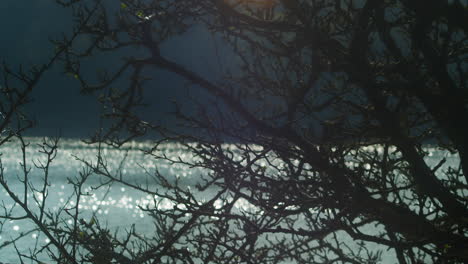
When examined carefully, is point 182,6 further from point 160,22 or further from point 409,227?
point 409,227

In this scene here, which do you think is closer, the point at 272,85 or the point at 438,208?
the point at 438,208

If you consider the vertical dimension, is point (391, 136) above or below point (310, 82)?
below

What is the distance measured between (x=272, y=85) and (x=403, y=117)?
1.03m

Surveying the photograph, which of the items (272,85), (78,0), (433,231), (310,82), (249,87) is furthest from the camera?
(249,87)

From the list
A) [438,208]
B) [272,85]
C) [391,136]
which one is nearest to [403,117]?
[391,136]

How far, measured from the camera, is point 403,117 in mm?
3619

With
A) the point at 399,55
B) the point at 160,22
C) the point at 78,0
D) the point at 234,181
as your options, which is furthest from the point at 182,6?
the point at 399,55

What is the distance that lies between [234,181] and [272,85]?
954 mm

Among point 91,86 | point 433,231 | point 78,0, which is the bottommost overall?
point 433,231

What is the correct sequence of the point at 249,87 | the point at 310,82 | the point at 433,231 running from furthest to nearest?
the point at 249,87
the point at 310,82
the point at 433,231

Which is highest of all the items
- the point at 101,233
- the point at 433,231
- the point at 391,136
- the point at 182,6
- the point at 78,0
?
the point at 182,6

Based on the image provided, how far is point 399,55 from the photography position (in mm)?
3754

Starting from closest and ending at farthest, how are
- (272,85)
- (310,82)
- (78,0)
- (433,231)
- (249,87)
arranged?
(433,231)
(78,0)
(310,82)
(272,85)
(249,87)

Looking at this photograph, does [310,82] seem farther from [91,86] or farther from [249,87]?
[91,86]
